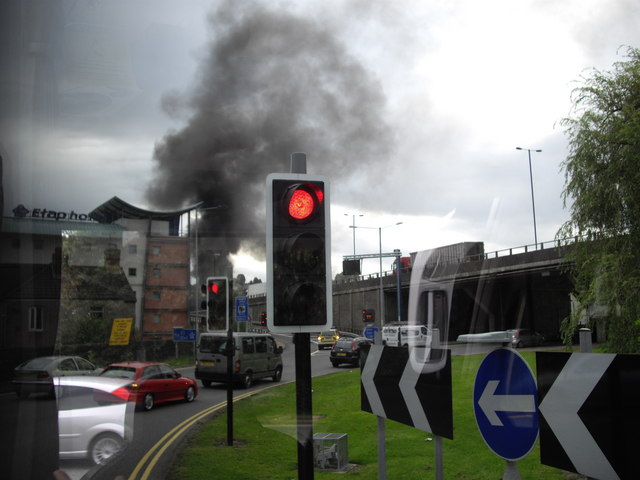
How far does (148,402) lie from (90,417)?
1.44 m

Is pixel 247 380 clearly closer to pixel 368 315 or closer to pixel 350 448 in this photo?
pixel 350 448

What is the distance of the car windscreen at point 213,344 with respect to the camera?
5.59 m

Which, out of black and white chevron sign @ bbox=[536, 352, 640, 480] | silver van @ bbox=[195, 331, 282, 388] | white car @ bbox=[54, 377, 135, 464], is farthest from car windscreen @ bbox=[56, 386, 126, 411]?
silver van @ bbox=[195, 331, 282, 388]

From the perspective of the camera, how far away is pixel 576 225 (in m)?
3.38

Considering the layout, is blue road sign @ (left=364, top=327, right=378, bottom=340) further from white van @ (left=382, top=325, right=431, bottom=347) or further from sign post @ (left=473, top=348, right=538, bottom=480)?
sign post @ (left=473, top=348, right=538, bottom=480)

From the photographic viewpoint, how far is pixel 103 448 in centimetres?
281

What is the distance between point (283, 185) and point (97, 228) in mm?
1056

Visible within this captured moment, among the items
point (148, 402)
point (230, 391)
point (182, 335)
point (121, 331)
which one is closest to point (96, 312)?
point (121, 331)

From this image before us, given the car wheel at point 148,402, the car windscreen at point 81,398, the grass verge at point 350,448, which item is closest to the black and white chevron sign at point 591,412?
the grass verge at point 350,448

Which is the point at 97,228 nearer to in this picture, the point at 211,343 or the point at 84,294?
the point at 84,294

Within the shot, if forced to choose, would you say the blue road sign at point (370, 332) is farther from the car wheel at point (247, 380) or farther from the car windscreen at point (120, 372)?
the car wheel at point (247, 380)

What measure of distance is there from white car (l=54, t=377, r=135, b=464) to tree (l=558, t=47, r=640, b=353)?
8.23ft

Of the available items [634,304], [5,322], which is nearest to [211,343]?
[5,322]

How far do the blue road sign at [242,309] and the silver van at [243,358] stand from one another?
20.4 inches
